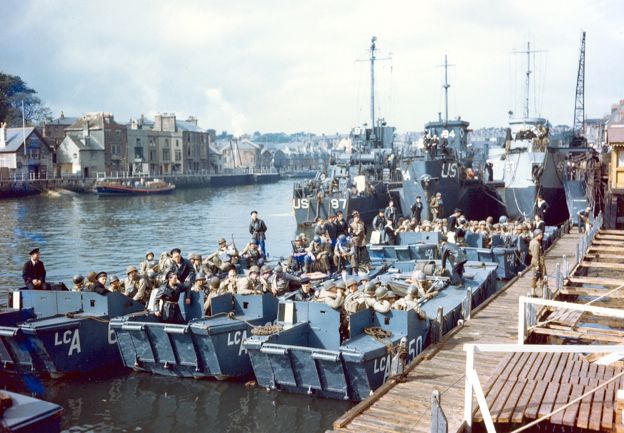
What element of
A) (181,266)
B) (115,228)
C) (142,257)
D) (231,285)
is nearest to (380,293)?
(231,285)

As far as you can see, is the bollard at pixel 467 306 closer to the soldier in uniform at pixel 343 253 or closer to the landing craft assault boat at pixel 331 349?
the landing craft assault boat at pixel 331 349

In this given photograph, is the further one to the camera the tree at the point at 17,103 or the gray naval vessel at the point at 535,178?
the tree at the point at 17,103

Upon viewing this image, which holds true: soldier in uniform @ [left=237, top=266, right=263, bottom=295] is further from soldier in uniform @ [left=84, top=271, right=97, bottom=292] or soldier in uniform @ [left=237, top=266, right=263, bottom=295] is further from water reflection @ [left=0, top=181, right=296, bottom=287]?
water reflection @ [left=0, top=181, right=296, bottom=287]

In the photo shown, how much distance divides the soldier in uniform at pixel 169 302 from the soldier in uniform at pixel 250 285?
1.44 metres

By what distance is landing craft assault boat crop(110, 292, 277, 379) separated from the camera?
12844mm

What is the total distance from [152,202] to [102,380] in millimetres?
59220

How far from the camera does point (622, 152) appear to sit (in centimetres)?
2091

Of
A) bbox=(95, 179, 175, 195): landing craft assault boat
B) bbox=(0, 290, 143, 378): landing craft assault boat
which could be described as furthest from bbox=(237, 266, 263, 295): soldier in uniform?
bbox=(95, 179, 175, 195): landing craft assault boat

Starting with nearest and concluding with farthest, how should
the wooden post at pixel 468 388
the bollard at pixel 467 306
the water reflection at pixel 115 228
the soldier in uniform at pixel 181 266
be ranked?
the wooden post at pixel 468 388 → the bollard at pixel 467 306 → the soldier in uniform at pixel 181 266 → the water reflection at pixel 115 228

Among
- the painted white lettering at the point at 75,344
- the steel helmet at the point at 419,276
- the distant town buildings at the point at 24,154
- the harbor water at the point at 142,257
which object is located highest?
the distant town buildings at the point at 24,154

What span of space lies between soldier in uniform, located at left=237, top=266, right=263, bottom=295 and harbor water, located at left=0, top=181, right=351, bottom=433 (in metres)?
2.19

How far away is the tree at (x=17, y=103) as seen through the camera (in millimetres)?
96875

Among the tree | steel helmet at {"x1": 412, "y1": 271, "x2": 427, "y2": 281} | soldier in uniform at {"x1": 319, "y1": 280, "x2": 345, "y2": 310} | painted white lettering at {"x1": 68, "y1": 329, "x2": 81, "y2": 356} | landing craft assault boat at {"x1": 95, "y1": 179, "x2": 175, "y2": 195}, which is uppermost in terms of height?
the tree

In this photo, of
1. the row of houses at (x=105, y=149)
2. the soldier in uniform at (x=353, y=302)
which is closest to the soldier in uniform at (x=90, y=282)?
the soldier in uniform at (x=353, y=302)
